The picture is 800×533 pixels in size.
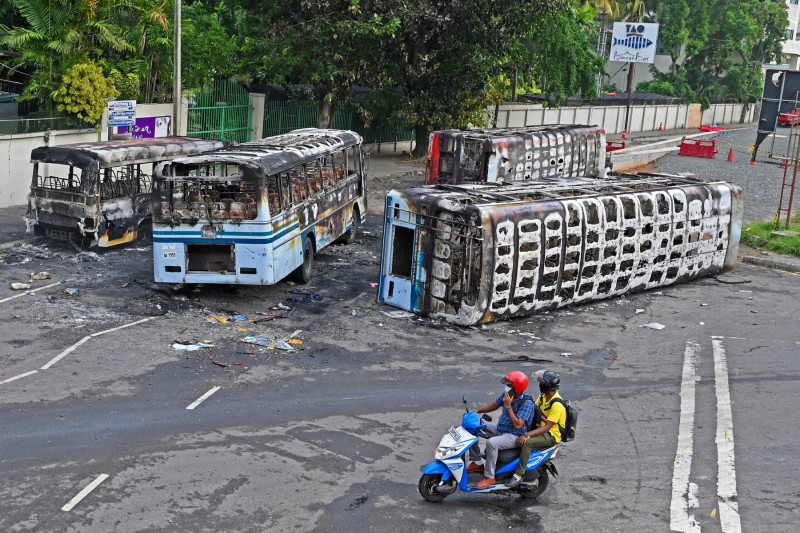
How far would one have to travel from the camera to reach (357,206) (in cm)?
2286

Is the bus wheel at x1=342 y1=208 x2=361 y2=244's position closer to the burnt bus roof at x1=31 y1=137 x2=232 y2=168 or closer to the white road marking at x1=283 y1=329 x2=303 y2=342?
the burnt bus roof at x1=31 y1=137 x2=232 y2=168

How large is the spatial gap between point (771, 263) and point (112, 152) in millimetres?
15410

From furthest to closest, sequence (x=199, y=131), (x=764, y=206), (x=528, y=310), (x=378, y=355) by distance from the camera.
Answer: (x=199, y=131)
(x=764, y=206)
(x=528, y=310)
(x=378, y=355)

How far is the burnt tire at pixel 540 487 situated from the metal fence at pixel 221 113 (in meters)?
25.0

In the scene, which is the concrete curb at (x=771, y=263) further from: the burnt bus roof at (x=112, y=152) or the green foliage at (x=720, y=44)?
the green foliage at (x=720, y=44)

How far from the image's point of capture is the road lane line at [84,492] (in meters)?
8.91

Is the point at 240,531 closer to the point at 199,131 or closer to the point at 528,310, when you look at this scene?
the point at 528,310

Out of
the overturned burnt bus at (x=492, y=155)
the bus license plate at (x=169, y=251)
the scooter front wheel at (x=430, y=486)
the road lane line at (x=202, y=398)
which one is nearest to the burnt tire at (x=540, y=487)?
the scooter front wheel at (x=430, y=486)

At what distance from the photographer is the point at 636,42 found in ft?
198

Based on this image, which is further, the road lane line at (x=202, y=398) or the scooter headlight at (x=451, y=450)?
the road lane line at (x=202, y=398)

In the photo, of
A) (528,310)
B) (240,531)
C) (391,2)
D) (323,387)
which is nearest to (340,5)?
(391,2)

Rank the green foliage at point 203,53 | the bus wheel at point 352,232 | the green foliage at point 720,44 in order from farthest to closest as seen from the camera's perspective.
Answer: the green foliage at point 720,44 < the green foliage at point 203,53 < the bus wheel at point 352,232

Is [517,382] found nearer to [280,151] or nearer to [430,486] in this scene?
[430,486]

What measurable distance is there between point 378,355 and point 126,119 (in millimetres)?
13077
